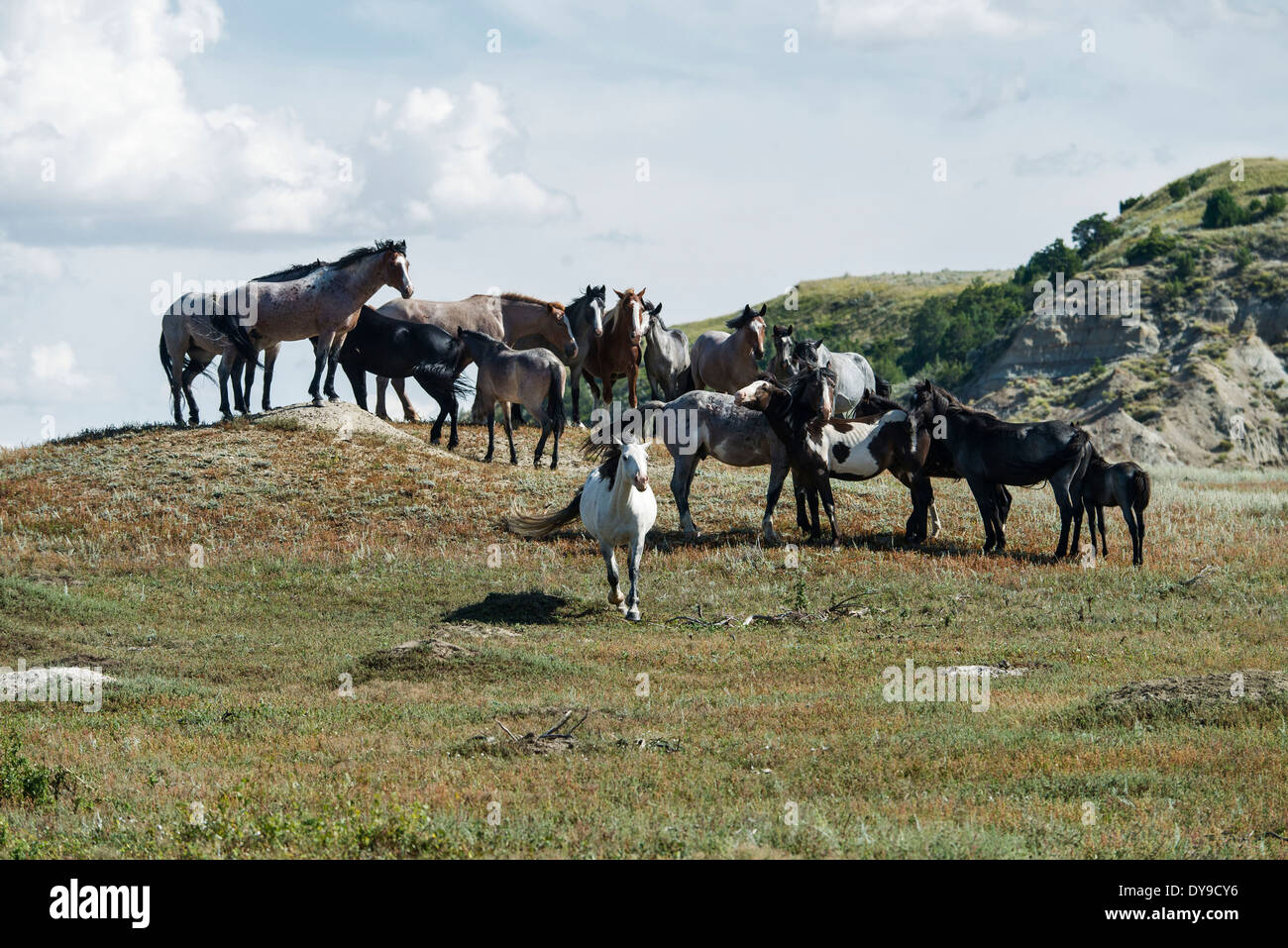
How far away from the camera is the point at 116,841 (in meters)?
9.24

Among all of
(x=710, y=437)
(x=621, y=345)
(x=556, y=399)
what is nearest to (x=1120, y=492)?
(x=710, y=437)

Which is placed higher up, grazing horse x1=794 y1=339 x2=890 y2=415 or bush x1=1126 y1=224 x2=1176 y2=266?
bush x1=1126 y1=224 x2=1176 y2=266

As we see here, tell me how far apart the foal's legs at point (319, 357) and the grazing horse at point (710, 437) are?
9.64 metres

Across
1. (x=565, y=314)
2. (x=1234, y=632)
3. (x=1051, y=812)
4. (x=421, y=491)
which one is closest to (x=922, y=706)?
(x=1051, y=812)

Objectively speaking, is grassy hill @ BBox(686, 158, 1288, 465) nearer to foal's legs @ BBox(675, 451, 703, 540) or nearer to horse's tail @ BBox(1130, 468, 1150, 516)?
horse's tail @ BBox(1130, 468, 1150, 516)

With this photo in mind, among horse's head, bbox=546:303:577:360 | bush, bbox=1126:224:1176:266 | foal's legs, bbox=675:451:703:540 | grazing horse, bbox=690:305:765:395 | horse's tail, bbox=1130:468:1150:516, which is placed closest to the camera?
horse's tail, bbox=1130:468:1150:516

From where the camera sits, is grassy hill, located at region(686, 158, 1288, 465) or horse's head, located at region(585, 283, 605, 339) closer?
horse's head, located at region(585, 283, 605, 339)

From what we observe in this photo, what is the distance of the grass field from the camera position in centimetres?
958

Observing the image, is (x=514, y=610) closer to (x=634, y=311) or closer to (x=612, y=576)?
(x=612, y=576)

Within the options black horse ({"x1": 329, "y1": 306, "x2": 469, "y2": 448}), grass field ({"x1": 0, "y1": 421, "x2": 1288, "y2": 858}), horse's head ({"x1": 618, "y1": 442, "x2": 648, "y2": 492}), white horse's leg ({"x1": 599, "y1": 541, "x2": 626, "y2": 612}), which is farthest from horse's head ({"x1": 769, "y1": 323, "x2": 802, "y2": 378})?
horse's head ({"x1": 618, "y1": 442, "x2": 648, "y2": 492})

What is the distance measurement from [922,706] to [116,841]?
780cm

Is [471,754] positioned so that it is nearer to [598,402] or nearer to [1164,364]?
[598,402]

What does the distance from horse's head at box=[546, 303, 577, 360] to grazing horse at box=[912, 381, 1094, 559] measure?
12228 mm

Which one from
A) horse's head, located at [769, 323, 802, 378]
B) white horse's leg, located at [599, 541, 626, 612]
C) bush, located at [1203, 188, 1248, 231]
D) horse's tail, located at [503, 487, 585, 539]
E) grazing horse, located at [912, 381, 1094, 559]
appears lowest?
white horse's leg, located at [599, 541, 626, 612]
